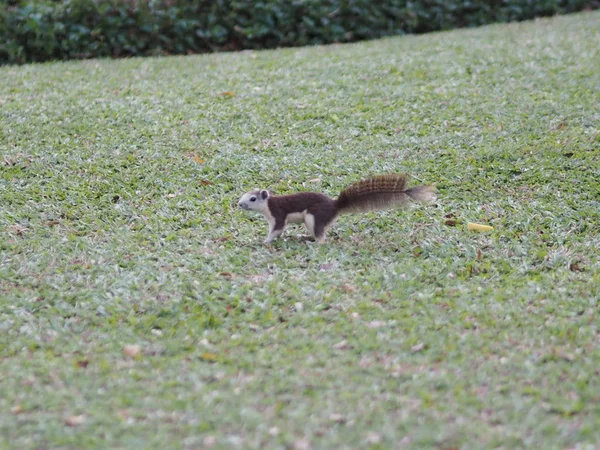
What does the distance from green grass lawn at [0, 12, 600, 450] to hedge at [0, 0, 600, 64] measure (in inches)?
44.8

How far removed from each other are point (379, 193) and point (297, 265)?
2.30 ft

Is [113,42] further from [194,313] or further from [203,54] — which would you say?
[194,313]

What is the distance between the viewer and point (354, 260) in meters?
5.00

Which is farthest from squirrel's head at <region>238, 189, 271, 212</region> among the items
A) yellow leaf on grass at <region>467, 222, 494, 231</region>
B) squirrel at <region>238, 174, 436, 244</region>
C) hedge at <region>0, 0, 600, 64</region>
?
hedge at <region>0, 0, 600, 64</region>

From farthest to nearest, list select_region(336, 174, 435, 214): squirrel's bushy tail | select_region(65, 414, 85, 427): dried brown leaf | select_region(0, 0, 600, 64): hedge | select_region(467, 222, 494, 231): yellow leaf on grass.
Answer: select_region(0, 0, 600, 64): hedge < select_region(467, 222, 494, 231): yellow leaf on grass < select_region(336, 174, 435, 214): squirrel's bushy tail < select_region(65, 414, 85, 427): dried brown leaf

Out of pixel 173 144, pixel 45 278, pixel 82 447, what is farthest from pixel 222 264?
pixel 173 144

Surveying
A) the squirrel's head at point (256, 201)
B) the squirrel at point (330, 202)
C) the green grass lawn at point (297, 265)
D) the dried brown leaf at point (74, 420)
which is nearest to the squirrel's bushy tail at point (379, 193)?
the squirrel at point (330, 202)

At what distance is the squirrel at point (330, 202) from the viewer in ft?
16.5

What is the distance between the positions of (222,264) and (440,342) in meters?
1.56

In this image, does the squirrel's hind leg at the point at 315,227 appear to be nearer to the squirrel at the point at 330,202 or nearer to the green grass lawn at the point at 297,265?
the squirrel at the point at 330,202

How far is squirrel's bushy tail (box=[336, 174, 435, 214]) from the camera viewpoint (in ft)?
16.5

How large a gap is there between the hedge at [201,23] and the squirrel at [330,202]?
19.8 ft

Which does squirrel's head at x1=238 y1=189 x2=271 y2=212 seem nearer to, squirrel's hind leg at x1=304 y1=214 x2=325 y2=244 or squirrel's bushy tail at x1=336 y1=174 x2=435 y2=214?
squirrel's hind leg at x1=304 y1=214 x2=325 y2=244

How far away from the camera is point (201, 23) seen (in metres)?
10.8
